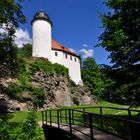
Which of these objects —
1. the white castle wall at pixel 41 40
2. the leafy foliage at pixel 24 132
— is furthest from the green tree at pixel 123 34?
the white castle wall at pixel 41 40

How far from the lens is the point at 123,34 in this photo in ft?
50.8

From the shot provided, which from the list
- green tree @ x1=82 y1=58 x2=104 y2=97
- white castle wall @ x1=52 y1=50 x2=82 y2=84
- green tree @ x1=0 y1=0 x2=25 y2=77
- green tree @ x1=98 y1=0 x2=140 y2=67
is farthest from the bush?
green tree @ x1=98 y1=0 x2=140 y2=67

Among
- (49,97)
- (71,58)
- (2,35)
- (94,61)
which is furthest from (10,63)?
(94,61)

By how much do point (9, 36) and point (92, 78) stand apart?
45.3 m

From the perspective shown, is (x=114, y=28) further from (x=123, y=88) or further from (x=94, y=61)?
(x=94, y=61)

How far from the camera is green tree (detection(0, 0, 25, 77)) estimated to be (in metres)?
17.9

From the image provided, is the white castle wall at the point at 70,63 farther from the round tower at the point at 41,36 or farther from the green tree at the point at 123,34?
the green tree at the point at 123,34

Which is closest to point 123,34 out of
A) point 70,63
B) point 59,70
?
point 59,70

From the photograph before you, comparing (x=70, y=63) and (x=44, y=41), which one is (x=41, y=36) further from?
(x=70, y=63)

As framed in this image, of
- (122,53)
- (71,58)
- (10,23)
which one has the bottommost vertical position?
(122,53)

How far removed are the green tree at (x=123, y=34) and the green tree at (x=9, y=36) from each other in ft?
20.8

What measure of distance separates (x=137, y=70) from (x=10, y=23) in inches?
392

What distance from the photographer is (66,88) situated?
142ft

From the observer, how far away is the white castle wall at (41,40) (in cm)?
4728
